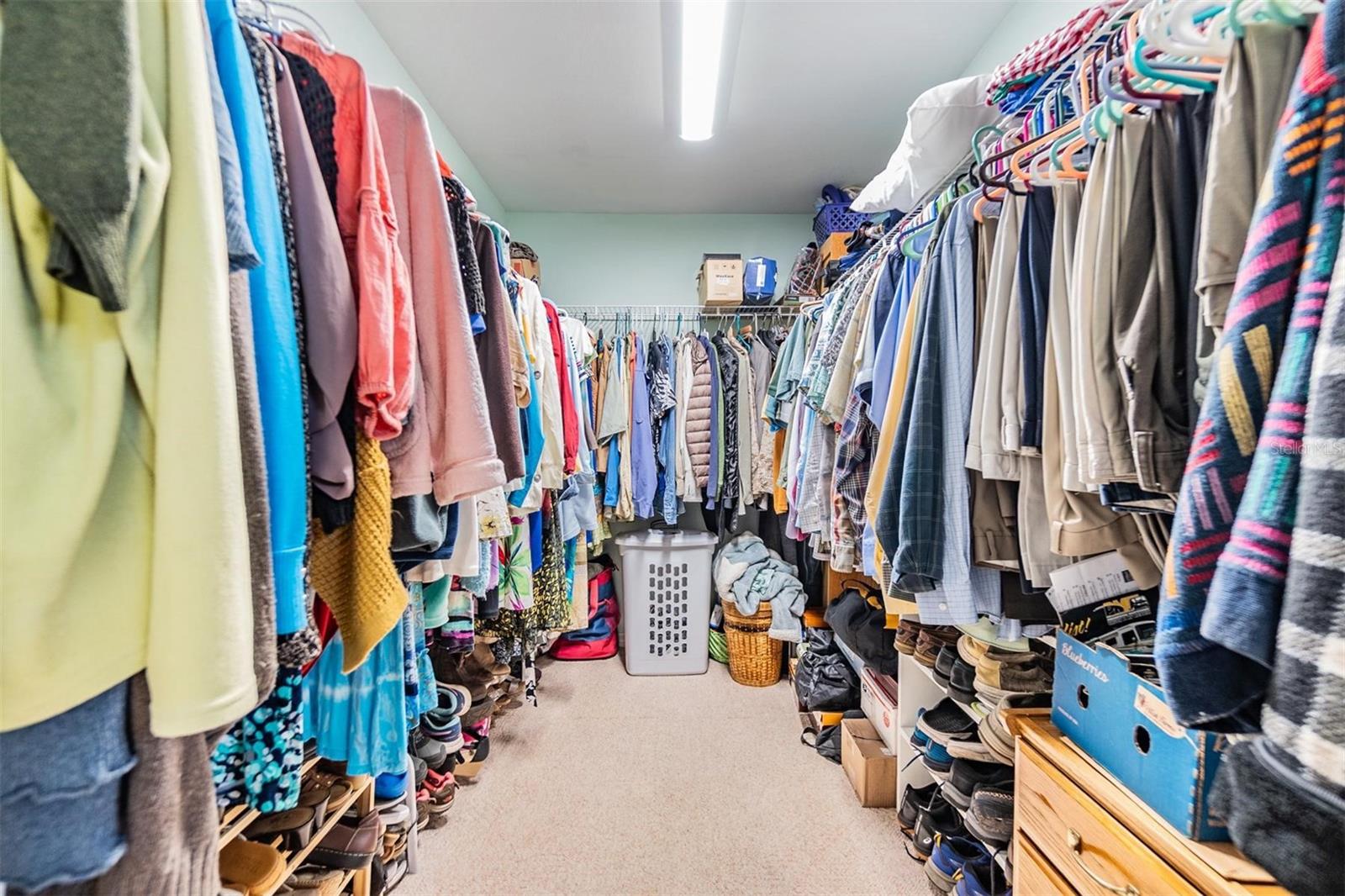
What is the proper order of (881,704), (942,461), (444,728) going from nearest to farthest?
(942,461) → (444,728) → (881,704)

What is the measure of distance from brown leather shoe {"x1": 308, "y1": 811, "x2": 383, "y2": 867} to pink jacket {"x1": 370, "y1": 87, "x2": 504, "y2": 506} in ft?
3.57

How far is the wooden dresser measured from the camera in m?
0.70

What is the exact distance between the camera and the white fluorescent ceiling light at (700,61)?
5.05 ft

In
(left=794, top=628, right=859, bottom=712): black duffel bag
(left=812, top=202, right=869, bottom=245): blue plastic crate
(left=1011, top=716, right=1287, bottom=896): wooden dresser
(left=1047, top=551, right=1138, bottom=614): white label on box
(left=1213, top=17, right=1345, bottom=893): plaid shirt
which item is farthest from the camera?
(left=812, top=202, right=869, bottom=245): blue plastic crate

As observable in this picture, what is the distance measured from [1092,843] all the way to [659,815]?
1.25 m

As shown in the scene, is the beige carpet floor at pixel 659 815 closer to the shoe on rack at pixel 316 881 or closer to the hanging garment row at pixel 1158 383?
the shoe on rack at pixel 316 881

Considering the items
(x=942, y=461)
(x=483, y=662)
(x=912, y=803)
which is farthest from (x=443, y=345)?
(x=912, y=803)

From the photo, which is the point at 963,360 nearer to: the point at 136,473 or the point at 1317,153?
the point at 1317,153

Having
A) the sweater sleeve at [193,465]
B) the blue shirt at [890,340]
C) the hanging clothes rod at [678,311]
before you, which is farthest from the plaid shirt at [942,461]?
the hanging clothes rod at [678,311]

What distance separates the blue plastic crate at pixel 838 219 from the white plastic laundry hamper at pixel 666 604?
1648 millimetres

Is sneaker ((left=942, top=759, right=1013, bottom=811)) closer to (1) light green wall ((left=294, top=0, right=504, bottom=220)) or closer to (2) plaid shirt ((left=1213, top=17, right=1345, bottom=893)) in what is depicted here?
A: (2) plaid shirt ((left=1213, top=17, right=1345, bottom=893))

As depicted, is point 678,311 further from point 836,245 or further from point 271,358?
point 271,358

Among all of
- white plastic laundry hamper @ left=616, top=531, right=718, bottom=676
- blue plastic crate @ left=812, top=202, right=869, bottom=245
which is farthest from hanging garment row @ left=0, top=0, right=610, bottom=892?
blue plastic crate @ left=812, top=202, right=869, bottom=245

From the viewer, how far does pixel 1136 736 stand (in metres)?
0.84
